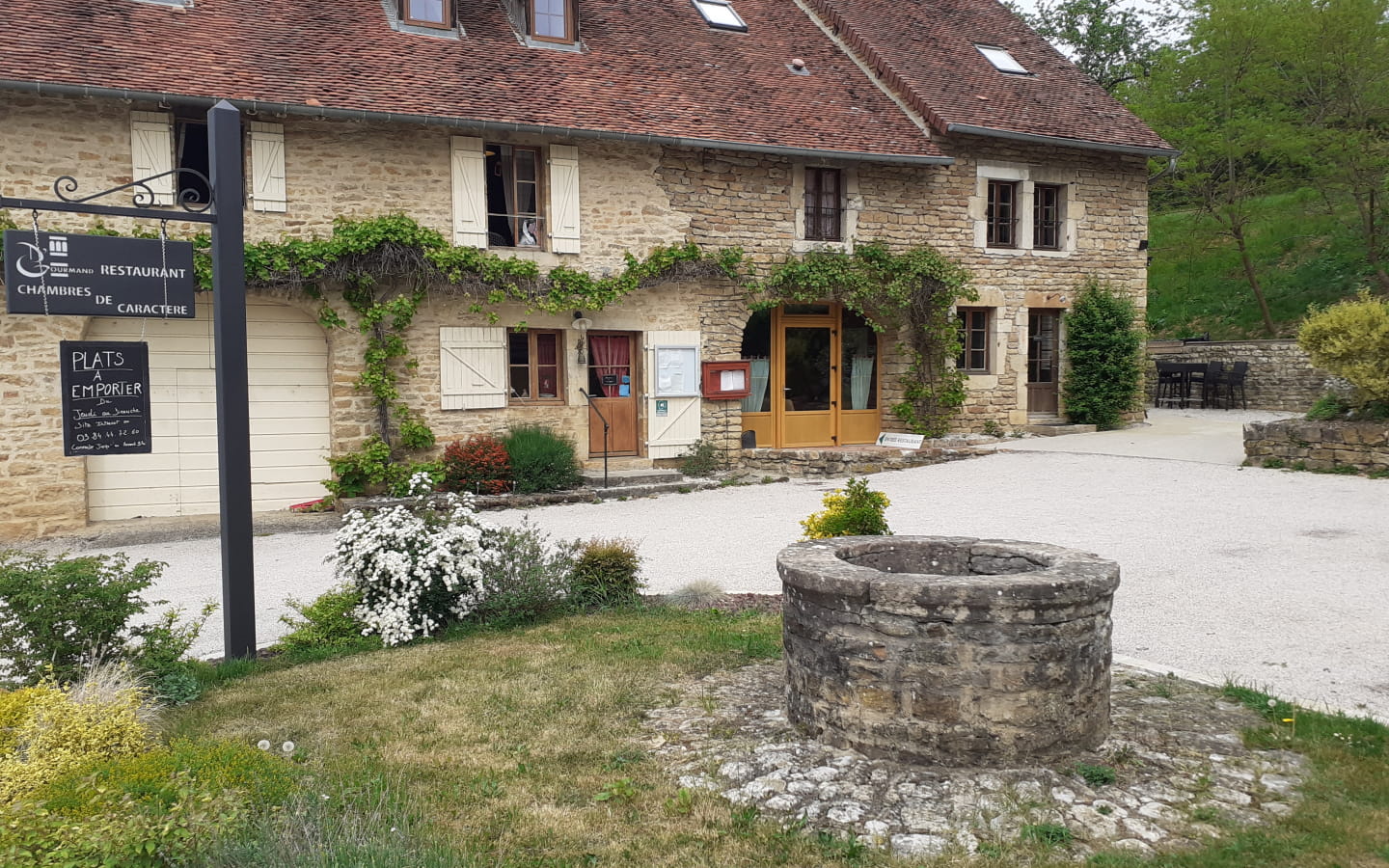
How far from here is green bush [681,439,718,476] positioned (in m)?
13.8

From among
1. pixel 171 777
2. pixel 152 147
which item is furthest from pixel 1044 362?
pixel 171 777

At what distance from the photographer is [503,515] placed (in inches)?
448

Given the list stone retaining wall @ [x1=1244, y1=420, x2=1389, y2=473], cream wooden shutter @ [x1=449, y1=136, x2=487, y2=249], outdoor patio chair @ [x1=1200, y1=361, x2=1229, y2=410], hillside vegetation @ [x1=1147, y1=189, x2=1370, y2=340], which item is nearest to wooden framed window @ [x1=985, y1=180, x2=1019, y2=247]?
stone retaining wall @ [x1=1244, y1=420, x2=1389, y2=473]

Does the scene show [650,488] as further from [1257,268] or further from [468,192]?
[1257,268]

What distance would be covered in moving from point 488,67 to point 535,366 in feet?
12.8

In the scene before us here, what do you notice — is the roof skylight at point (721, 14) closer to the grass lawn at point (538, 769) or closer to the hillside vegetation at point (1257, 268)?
the hillside vegetation at point (1257, 268)

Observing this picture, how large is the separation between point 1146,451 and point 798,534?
6.88 metres

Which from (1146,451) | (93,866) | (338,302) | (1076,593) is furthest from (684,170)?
(93,866)

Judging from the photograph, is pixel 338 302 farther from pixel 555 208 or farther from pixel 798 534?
pixel 798 534

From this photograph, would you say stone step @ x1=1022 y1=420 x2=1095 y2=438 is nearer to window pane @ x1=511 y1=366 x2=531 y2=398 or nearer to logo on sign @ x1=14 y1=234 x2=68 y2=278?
window pane @ x1=511 y1=366 x2=531 y2=398

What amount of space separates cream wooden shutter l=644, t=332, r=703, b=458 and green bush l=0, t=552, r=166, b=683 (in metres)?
9.08

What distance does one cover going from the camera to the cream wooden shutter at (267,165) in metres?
11.3

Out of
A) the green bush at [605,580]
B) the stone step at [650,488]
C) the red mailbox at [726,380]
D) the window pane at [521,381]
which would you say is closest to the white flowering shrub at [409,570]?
the green bush at [605,580]

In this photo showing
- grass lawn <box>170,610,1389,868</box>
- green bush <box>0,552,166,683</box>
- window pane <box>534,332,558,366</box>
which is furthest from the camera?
window pane <box>534,332,558,366</box>
